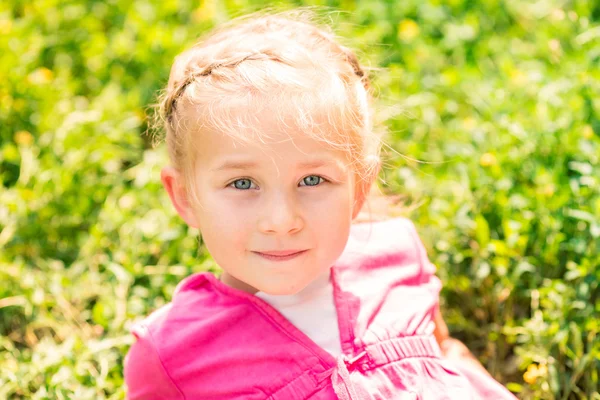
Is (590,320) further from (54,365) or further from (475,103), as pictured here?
(54,365)

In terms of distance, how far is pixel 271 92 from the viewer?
1664 millimetres

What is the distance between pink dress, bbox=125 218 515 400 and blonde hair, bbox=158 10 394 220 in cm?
30

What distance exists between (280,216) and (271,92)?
0.88 ft

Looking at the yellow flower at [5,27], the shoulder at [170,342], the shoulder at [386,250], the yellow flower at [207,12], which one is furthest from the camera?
the yellow flower at [207,12]

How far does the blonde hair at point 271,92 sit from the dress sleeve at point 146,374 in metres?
0.39

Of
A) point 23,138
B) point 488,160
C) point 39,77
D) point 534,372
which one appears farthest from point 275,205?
point 39,77

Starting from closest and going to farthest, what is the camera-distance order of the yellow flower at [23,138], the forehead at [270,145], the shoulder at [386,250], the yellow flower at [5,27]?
the forehead at [270,145] < the shoulder at [386,250] < the yellow flower at [23,138] < the yellow flower at [5,27]

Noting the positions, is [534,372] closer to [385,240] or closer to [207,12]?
[385,240]

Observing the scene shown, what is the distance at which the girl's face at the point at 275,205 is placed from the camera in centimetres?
166

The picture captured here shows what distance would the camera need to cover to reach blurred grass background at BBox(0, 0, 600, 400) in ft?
7.55

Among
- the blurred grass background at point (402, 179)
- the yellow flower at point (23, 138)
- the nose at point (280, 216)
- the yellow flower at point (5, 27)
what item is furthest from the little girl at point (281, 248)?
the yellow flower at point (5, 27)

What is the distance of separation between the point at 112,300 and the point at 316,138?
1.13 m

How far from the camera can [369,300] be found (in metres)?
1.99

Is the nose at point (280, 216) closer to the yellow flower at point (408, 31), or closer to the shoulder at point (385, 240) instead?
the shoulder at point (385, 240)
